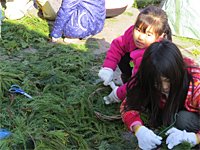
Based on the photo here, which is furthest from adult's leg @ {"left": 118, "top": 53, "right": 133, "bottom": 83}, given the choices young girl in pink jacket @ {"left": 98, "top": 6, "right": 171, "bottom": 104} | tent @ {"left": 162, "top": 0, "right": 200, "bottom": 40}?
tent @ {"left": 162, "top": 0, "right": 200, "bottom": 40}

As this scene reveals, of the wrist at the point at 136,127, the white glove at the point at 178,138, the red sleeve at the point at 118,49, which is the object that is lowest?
the wrist at the point at 136,127

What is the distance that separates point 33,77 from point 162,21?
1338 mm

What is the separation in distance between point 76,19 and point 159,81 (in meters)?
2.28

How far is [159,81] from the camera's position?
4.42 feet

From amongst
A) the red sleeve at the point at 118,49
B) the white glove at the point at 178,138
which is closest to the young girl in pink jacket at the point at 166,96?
the white glove at the point at 178,138

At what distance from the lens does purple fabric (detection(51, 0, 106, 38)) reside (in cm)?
335

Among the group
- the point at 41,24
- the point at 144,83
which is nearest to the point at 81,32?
the point at 41,24

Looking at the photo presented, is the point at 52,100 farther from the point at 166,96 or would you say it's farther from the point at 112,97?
the point at 166,96

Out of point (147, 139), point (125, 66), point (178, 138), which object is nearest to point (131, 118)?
point (147, 139)

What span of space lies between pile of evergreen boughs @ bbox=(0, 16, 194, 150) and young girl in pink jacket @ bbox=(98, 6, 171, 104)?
0.68 feet

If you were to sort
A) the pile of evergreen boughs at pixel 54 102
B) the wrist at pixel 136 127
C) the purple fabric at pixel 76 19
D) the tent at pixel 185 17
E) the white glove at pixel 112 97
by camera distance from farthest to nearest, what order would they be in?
1. the tent at pixel 185 17
2. the purple fabric at pixel 76 19
3. the white glove at pixel 112 97
4. the pile of evergreen boughs at pixel 54 102
5. the wrist at pixel 136 127

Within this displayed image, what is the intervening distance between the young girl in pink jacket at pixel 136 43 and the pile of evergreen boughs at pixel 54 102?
8.2 inches

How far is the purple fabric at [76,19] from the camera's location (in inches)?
132

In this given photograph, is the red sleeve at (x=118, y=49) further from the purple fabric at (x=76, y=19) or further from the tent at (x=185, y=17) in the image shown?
the tent at (x=185, y=17)
